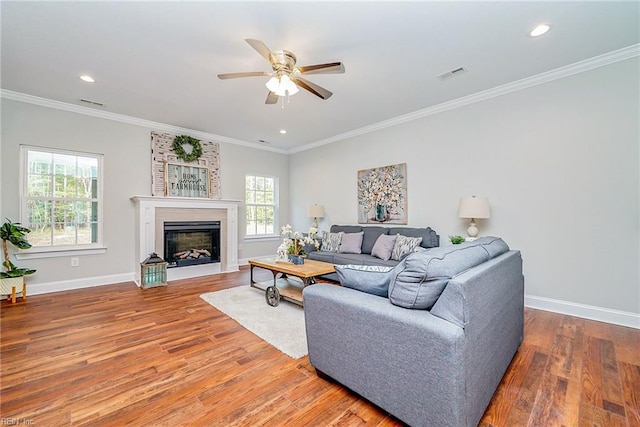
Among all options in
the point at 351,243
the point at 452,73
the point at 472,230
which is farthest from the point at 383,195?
the point at 452,73

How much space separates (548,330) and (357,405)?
2277 millimetres

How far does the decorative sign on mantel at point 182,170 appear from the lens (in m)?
4.95

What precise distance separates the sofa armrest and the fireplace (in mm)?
3887

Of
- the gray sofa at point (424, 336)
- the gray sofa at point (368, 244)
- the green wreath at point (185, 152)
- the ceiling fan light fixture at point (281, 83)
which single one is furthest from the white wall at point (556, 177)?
the green wreath at point (185, 152)

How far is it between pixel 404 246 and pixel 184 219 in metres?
3.86

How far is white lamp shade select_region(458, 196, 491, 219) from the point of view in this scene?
3.44 meters

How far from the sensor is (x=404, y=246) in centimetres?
405

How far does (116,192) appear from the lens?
4586 millimetres

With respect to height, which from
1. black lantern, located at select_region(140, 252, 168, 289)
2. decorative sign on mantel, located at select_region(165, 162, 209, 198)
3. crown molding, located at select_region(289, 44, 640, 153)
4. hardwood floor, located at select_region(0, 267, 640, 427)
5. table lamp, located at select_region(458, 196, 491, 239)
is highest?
crown molding, located at select_region(289, 44, 640, 153)

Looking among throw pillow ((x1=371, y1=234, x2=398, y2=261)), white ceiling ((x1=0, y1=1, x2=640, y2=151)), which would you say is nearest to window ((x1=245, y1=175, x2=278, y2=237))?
white ceiling ((x1=0, y1=1, x2=640, y2=151))

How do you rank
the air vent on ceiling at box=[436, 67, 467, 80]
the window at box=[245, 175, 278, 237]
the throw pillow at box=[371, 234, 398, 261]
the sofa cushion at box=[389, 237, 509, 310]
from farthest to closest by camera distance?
the window at box=[245, 175, 278, 237]
the throw pillow at box=[371, 234, 398, 261]
the air vent on ceiling at box=[436, 67, 467, 80]
the sofa cushion at box=[389, 237, 509, 310]

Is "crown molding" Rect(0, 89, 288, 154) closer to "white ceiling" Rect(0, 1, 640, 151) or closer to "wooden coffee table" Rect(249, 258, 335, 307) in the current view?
"white ceiling" Rect(0, 1, 640, 151)

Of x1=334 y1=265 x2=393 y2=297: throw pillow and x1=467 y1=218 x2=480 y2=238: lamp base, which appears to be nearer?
x1=334 y1=265 x2=393 y2=297: throw pillow

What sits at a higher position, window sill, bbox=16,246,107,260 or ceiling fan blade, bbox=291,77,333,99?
ceiling fan blade, bbox=291,77,333,99
